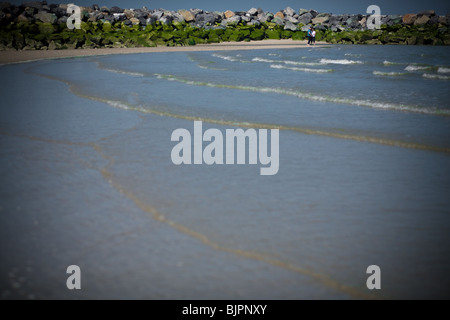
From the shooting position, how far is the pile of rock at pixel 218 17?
180 feet

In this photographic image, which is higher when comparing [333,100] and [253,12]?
[253,12]

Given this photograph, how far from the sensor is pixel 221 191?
369 centimetres

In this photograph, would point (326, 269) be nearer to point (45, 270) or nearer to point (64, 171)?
point (45, 270)

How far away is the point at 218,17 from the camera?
74688 millimetres

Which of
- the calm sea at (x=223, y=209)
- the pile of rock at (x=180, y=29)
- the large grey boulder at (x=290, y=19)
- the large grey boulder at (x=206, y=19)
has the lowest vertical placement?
the calm sea at (x=223, y=209)

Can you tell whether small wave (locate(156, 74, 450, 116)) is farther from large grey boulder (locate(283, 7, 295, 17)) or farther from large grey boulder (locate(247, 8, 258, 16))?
large grey boulder (locate(283, 7, 295, 17))

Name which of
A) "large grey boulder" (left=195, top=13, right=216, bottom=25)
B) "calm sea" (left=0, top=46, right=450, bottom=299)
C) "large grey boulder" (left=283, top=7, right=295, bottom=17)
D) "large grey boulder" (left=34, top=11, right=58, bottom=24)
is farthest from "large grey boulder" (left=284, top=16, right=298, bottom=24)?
"calm sea" (left=0, top=46, right=450, bottom=299)

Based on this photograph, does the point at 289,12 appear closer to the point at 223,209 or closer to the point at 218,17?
the point at 218,17

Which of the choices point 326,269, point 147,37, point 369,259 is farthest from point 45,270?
point 147,37

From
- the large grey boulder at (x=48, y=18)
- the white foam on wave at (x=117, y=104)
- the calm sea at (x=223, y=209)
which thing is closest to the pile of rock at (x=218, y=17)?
→ the large grey boulder at (x=48, y=18)

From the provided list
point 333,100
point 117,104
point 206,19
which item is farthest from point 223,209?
point 206,19

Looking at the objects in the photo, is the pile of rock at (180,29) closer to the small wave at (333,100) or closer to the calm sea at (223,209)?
the small wave at (333,100)

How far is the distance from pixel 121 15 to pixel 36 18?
18.0 m

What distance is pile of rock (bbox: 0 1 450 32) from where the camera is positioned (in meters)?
54.9
